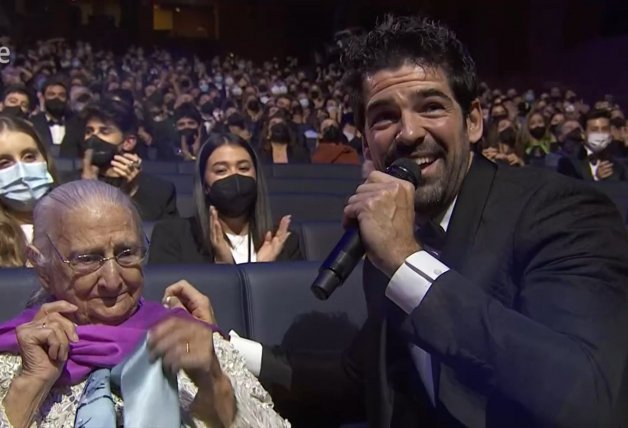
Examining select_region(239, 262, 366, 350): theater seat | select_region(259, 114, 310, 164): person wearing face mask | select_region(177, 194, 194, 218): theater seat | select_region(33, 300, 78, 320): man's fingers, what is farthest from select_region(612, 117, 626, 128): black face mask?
select_region(33, 300, 78, 320): man's fingers

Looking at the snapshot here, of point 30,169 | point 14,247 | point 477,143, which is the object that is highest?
point 477,143

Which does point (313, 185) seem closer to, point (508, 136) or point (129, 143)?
point (129, 143)

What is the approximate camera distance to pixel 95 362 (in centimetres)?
162

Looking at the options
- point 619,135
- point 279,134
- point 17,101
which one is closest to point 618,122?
point 619,135

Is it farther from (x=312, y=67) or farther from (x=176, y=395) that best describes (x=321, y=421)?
(x=312, y=67)

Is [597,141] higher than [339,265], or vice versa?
[339,265]

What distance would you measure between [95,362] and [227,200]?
5.87ft

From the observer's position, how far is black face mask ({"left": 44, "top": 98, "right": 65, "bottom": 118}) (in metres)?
7.34

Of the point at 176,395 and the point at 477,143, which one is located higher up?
the point at 477,143

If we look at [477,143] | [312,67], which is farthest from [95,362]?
[312,67]

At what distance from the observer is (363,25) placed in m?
22.5

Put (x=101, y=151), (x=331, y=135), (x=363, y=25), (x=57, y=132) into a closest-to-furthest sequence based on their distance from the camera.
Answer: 1. (x=101, y=151)
2. (x=57, y=132)
3. (x=331, y=135)
4. (x=363, y=25)

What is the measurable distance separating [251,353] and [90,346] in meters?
0.49

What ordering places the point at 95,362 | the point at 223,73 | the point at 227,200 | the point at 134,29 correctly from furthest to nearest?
the point at 134,29 < the point at 223,73 < the point at 227,200 < the point at 95,362
